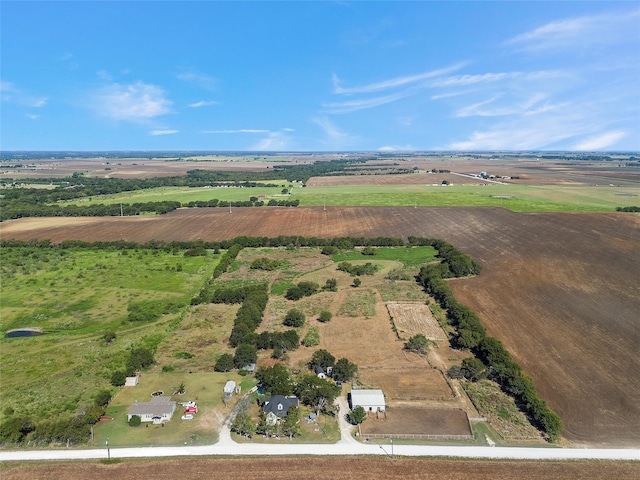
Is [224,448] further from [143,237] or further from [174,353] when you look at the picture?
[143,237]

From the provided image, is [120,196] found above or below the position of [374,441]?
above

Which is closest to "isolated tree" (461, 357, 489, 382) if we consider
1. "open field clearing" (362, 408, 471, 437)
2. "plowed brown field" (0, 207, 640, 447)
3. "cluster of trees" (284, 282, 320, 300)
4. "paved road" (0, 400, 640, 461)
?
"plowed brown field" (0, 207, 640, 447)

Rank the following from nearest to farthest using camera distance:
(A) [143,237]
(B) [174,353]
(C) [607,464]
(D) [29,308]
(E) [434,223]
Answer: (C) [607,464] < (B) [174,353] < (D) [29,308] < (A) [143,237] < (E) [434,223]

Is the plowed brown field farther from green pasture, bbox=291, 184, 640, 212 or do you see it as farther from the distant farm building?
the distant farm building

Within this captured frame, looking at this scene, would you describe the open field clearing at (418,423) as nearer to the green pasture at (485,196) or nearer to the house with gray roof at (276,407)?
the house with gray roof at (276,407)

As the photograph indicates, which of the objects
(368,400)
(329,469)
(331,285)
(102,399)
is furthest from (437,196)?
(102,399)

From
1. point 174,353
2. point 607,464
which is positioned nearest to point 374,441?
point 607,464

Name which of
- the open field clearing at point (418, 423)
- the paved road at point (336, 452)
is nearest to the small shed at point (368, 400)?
the open field clearing at point (418, 423)
